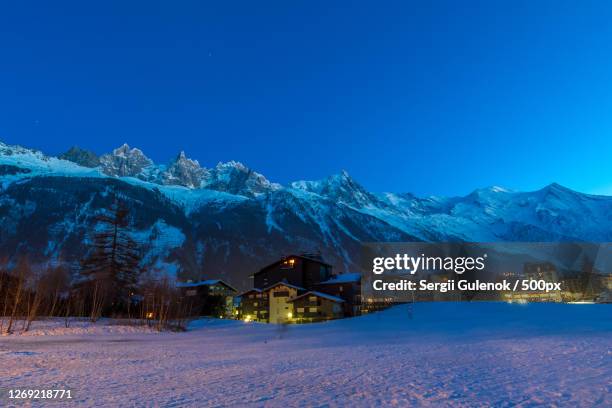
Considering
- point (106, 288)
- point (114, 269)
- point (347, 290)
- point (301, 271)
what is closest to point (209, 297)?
point (301, 271)

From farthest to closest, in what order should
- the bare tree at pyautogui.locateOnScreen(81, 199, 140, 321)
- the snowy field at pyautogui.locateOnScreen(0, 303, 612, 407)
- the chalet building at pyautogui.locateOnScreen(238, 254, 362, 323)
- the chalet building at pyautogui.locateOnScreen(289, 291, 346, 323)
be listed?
the chalet building at pyautogui.locateOnScreen(238, 254, 362, 323), the chalet building at pyautogui.locateOnScreen(289, 291, 346, 323), the bare tree at pyautogui.locateOnScreen(81, 199, 140, 321), the snowy field at pyautogui.locateOnScreen(0, 303, 612, 407)

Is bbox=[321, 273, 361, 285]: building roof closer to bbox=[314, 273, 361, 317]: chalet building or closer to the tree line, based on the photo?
bbox=[314, 273, 361, 317]: chalet building

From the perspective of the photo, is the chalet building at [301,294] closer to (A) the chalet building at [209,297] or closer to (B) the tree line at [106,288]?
(A) the chalet building at [209,297]

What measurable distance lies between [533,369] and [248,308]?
78.6m

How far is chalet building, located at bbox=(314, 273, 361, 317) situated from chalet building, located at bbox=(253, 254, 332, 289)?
152 inches

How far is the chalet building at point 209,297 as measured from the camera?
85812 mm

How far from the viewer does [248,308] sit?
296 ft

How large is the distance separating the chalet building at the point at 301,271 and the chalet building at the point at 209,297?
11206 mm

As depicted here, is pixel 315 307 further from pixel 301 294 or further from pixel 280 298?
pixel 280 298

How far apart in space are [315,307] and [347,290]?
9699 millimetres

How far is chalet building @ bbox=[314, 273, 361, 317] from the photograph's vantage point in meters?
83.9

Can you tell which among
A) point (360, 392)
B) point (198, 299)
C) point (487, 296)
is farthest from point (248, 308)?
point (360, 392)

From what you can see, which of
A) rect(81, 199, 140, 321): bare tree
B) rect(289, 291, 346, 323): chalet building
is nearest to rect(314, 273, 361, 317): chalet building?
rect(289, 291, 346, 323): chalet building

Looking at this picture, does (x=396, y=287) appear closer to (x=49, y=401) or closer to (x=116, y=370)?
(x=116, y=370)
